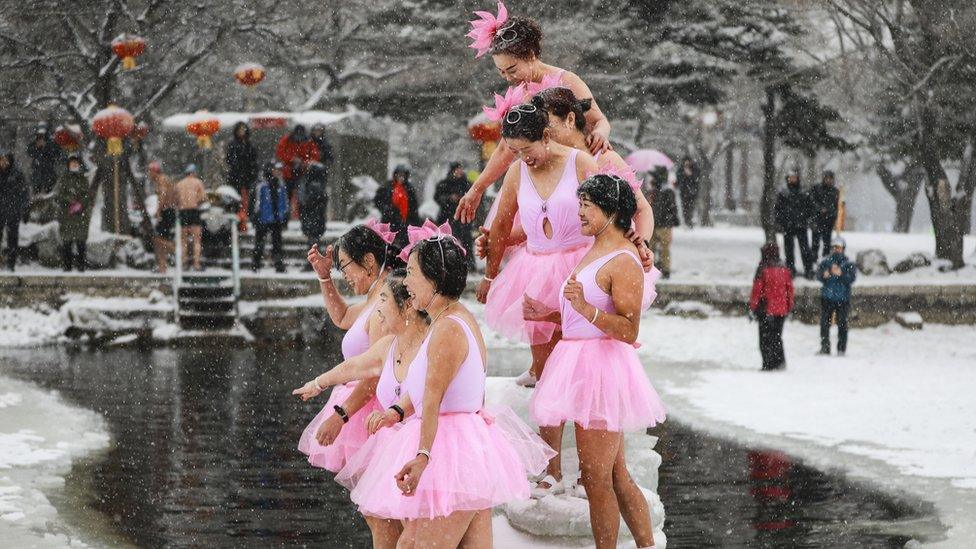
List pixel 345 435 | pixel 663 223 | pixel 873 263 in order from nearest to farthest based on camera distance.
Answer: pixel 345 435
pixel 663 223
pixel 873 263

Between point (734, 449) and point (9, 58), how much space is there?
2189 centimetres

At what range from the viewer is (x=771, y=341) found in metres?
17.3

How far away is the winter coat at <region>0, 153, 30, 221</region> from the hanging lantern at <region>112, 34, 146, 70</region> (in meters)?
2.93

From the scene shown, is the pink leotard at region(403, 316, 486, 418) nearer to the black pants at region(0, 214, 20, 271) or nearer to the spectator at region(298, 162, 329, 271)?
the spectator at region(298, 162, 329, 271)

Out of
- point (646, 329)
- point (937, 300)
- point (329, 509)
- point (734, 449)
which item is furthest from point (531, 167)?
point (937, 300)

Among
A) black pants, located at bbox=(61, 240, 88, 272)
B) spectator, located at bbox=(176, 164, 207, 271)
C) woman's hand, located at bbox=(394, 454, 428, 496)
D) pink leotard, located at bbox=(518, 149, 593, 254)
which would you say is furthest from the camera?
black pants, located at bbox=(61, 240, 88, 272)

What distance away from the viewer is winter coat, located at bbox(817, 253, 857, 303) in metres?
18.7

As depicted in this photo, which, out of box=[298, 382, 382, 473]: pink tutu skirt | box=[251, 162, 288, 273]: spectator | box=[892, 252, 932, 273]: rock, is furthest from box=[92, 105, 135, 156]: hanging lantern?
box=[298, 382, 382, 473]: pink tutu skirt

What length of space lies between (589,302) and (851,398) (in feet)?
32.9

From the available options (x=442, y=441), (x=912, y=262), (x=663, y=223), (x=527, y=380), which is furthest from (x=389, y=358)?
(x=912, y=262)

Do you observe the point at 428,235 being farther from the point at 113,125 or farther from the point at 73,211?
the point at 113,125

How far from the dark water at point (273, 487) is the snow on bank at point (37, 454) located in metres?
0.26

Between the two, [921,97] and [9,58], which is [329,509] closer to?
[921,97]

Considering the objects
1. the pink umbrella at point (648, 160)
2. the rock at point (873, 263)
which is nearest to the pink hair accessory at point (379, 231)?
the rock at point (873, 263)
